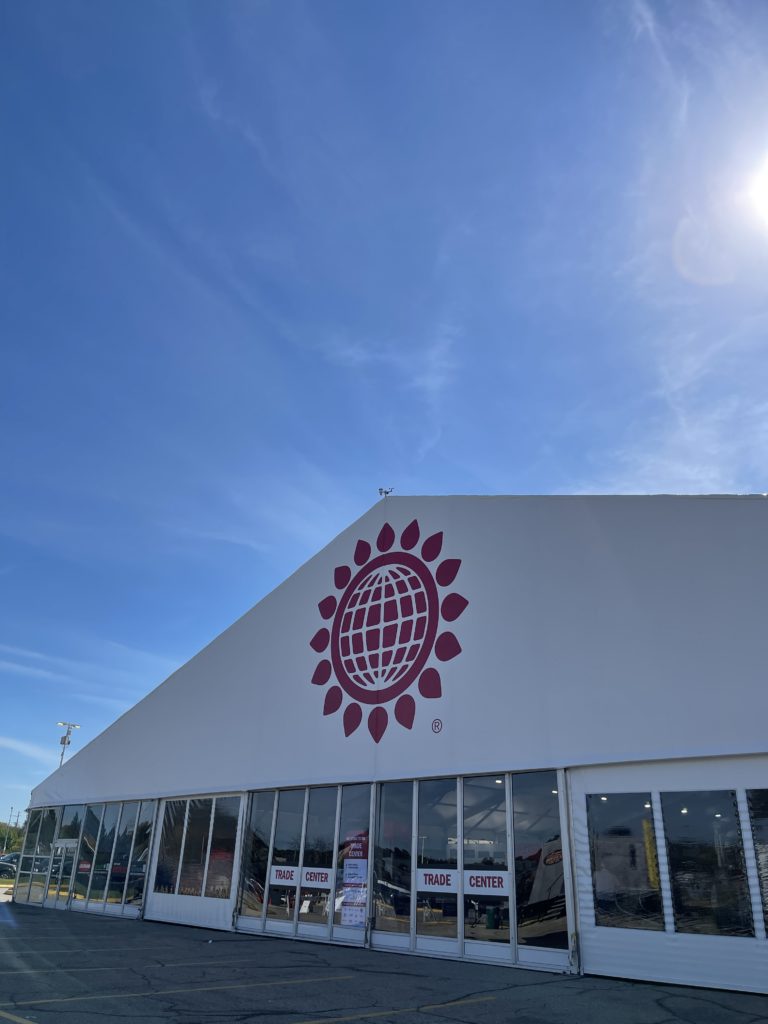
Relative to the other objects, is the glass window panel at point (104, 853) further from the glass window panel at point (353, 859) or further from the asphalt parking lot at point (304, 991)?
the glass window panel at point (353, 859)

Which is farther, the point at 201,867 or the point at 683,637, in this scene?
the point at 201,867

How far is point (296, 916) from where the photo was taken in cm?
1327

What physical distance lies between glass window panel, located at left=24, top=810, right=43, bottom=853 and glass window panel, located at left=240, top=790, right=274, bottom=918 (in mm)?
11959

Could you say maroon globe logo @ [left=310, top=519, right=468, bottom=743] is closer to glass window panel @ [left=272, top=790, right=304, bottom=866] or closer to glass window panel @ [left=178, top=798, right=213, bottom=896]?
glass window panel @ [left=272, top=790, right=304, bottom=866]

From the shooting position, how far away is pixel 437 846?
37.8 feet

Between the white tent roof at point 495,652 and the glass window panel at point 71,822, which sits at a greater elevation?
the white tent roof at point 495,652

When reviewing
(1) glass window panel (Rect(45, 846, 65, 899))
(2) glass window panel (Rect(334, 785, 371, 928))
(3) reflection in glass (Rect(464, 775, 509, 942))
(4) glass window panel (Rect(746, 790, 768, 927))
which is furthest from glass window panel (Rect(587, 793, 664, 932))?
(1) glass window panel (Rect(45, 846, 65, 899))

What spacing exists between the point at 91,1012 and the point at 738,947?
6984mm

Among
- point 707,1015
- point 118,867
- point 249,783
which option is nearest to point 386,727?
point 249,783

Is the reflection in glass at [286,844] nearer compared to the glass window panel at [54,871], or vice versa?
the reflection in glass at [286,844]

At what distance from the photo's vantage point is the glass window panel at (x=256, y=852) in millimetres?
14148

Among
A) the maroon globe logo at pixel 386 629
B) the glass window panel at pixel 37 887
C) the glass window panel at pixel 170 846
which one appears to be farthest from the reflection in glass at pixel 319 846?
the glass window panel at pixel 37 887

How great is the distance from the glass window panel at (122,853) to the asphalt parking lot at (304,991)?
6617 mm

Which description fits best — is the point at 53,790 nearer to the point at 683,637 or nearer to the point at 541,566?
the point at 541,566
